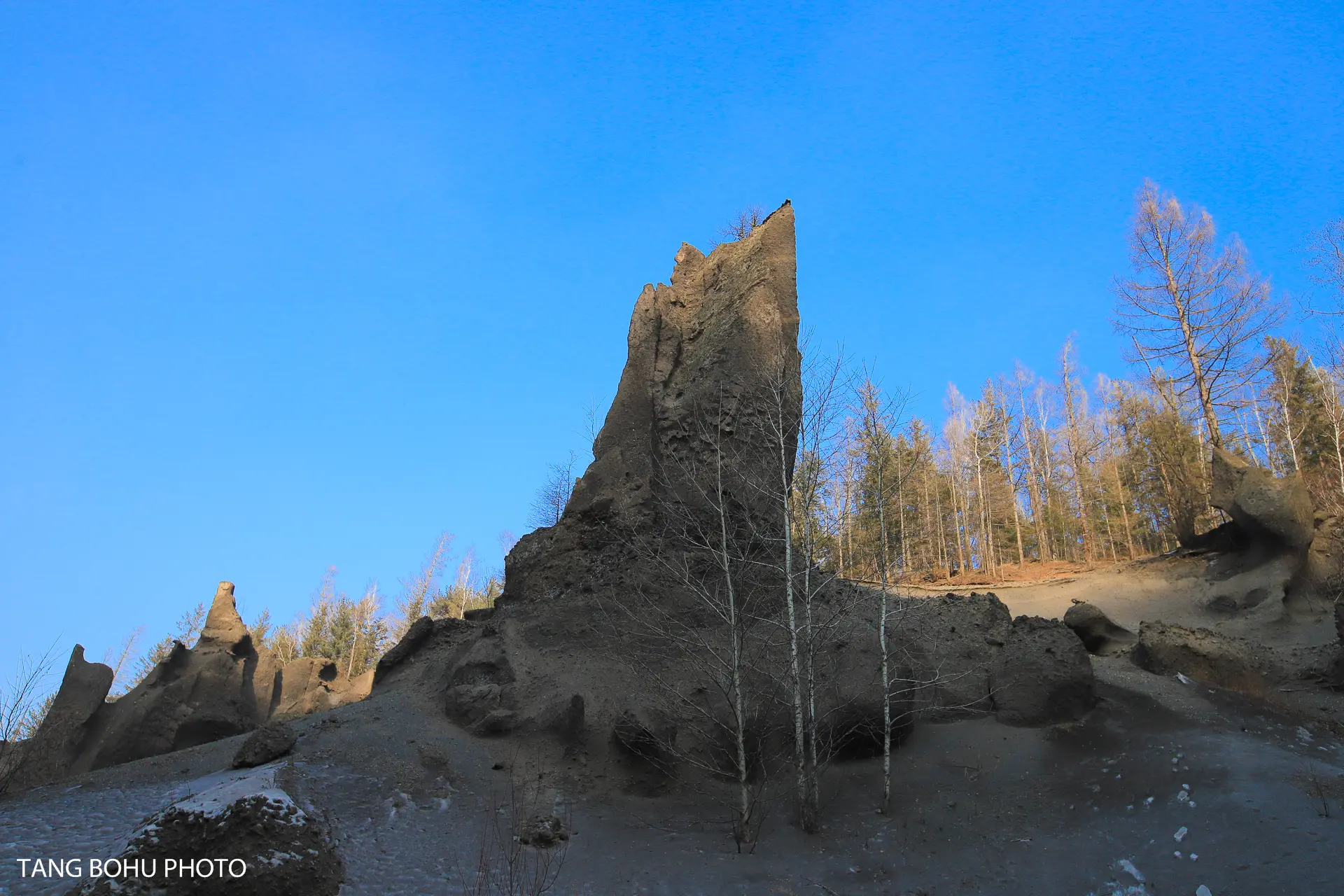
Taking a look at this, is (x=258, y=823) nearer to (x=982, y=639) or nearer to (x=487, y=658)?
(x=487, y=658)

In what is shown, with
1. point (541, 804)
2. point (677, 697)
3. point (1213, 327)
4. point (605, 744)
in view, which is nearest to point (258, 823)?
point (541, 804)

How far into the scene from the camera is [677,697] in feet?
45.6

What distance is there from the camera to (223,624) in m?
21.3

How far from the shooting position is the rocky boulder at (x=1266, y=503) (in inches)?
790

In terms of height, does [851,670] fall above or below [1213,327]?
below

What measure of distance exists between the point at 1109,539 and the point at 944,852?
34811 mm

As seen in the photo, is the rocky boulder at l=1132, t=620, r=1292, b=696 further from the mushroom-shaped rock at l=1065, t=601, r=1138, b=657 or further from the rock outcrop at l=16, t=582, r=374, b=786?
the rock outcrop at l=16, t=582, r=374, b=786

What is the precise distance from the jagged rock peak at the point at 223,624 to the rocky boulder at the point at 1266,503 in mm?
27105

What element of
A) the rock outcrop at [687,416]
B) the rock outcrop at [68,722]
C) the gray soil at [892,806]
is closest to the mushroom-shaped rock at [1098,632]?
the gray soil at [892,806]

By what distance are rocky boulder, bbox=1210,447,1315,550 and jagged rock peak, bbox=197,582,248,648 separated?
88.9 feet

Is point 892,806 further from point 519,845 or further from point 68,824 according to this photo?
point 68,824

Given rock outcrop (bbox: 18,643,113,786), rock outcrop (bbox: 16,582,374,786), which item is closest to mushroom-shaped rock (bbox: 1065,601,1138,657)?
rock outcrop (bbox: 16,582,374,786)

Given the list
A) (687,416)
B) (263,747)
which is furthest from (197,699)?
(687,416)

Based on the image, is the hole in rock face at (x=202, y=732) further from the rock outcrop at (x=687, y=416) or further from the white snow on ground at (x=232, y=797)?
the white snow on ground at (x=232, y=797)
